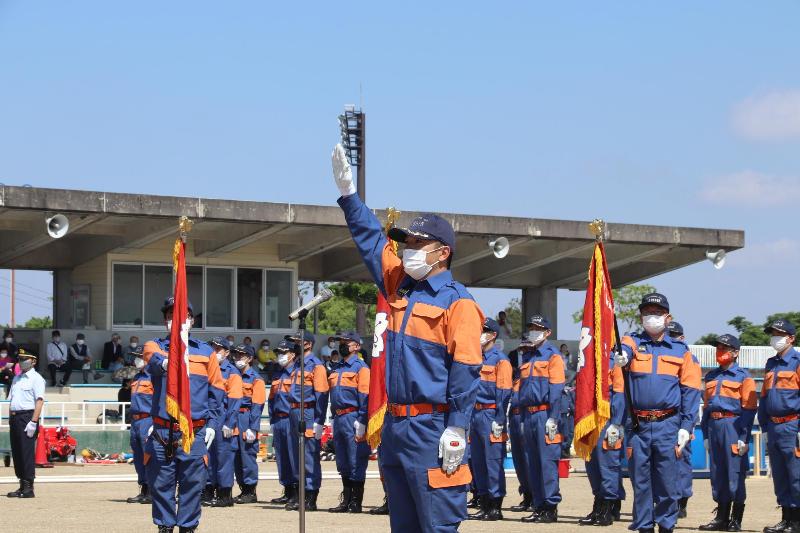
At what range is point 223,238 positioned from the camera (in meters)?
35.2

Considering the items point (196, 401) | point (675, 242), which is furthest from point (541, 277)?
point (196, 401)

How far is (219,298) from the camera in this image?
3691 centimetres

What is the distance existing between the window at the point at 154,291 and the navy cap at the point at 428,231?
28.3 metres

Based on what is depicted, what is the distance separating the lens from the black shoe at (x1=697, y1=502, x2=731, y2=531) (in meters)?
15.4

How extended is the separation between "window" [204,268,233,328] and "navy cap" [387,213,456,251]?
94.4ft

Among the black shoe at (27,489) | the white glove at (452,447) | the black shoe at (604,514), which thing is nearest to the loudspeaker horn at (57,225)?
the black shoe at (27,489)

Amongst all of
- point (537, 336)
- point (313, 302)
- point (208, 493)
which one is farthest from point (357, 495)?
point (313, 302)

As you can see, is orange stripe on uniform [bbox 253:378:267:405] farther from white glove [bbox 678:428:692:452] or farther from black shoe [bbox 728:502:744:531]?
white glove [bbox 678:428:692:452]

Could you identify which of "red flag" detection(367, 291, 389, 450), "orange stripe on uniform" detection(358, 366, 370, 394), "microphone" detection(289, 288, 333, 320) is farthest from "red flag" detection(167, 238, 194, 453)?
"orange stripe on uniform" detection(358, 366, 370, 394)

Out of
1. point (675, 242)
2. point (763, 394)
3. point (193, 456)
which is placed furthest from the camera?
point (675, 242)

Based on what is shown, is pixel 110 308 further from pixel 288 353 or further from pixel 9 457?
pixel 288 353

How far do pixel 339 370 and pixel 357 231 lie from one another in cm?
928

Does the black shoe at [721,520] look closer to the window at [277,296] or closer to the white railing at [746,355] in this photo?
the window at [277,296]

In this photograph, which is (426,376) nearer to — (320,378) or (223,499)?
(320,378)
